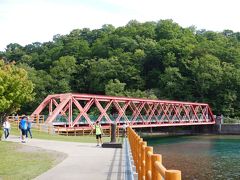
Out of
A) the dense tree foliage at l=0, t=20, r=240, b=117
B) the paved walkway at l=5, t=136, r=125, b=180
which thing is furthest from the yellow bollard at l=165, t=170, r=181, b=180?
the dense tree foliage at l=0, t=20, r=240, b=117

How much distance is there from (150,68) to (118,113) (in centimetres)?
3416

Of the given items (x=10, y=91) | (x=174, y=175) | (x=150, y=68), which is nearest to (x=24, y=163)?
(x=174, y=175)

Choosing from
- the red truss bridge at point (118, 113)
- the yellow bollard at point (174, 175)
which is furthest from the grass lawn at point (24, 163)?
the red truss bridge at point (118, 113)

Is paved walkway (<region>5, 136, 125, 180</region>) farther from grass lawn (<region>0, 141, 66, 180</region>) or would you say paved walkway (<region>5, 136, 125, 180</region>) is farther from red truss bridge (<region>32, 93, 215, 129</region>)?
red truss bridge (<region>32, 93, 215, 129</region>)

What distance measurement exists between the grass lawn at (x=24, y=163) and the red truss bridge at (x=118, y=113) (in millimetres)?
22936

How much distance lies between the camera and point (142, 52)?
306ft

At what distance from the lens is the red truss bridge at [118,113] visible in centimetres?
4359

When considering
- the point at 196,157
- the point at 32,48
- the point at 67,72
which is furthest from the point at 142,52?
the point at 196,157

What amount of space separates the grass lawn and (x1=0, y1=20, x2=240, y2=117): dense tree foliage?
5770 centimetres

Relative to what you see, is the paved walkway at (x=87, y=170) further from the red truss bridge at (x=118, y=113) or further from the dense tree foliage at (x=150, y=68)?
the dense tree foliage at (x=150, y=68)

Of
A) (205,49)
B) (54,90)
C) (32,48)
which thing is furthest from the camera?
(32,48)

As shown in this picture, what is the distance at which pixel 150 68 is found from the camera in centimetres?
9288

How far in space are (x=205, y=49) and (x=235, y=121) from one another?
2311 centimetres

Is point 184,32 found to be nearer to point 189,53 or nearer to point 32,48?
point 189,53
